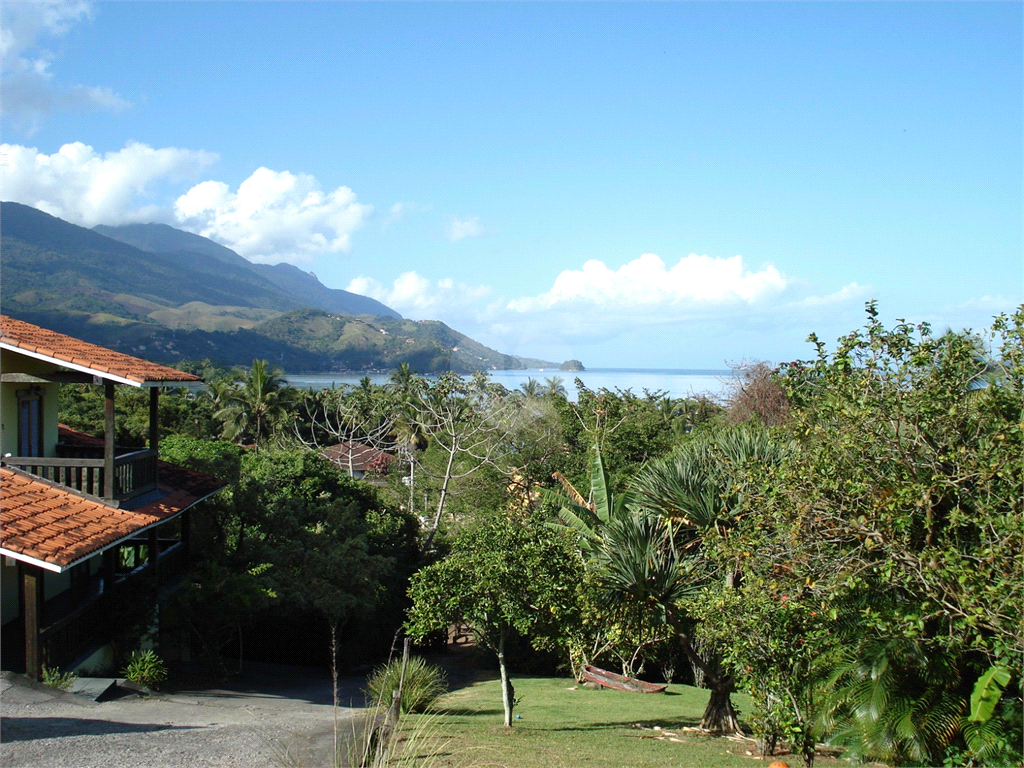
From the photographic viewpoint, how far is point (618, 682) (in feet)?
65.6

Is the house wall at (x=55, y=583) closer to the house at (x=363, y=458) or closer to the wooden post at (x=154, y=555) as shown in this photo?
the wooden post at (x=154, y=555)

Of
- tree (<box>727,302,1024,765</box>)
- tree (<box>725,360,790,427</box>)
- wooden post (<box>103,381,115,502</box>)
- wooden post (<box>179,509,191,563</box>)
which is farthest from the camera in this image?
tree (<box>725,360,790,427</box>)

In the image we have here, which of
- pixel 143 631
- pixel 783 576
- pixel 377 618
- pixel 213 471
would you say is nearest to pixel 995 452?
pixel 783 576

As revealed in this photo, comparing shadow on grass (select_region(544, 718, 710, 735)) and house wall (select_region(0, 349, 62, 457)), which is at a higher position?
house wall (select_region(0, 349, 62, 457))

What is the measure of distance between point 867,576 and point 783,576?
39.1 inches

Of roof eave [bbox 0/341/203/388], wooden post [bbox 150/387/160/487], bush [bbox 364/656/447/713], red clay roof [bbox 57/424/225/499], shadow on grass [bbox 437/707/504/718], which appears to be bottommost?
shadow on grass [bbox 437/707/504/718]

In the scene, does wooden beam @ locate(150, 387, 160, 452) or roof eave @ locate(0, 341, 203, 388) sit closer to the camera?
roof eave @ locate(0, 341, 203, 388)

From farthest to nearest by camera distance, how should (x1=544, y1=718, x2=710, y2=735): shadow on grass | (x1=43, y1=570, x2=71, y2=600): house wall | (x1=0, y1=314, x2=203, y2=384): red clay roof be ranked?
(x1=43, y1=570, x2=71, y2=600): house wall < (x1=544, y1=718, x2=710, y2=735): shadow on grass < (x1=0, y1=314, x2=203, y2=384): red clay roof

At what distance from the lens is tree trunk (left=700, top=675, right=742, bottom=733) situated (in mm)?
14125

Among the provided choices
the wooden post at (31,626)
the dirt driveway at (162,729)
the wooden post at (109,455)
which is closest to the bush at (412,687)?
the dirt driveway at (162,729)

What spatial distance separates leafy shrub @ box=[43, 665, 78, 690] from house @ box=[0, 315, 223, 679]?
0.20m

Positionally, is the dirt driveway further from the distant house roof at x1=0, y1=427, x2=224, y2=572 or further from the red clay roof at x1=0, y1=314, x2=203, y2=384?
the red clay roof at x1=0, y1=314, x2=203, y2=384

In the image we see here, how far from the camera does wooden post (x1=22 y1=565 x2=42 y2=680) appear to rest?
444 inches

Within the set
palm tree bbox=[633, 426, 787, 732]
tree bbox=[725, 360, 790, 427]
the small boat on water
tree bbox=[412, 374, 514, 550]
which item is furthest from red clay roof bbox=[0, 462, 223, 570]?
tree bbox=[725, 360, 790, 427]
